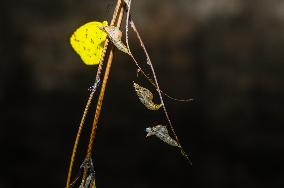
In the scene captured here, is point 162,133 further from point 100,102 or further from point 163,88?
point 163,88

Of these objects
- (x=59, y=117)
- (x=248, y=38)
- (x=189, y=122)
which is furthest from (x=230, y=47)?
(x=59, y=117)

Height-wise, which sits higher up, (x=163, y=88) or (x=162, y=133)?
(x=163, y=88)

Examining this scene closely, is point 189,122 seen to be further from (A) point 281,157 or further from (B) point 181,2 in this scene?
(B) point 181,2

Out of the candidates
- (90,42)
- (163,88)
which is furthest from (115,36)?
(163,88)

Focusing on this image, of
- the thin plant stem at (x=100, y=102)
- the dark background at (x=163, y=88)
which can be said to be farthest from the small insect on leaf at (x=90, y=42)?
the dark background at (x=163, y=88)

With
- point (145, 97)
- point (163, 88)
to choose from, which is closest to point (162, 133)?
point (145, 97)

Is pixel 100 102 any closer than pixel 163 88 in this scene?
Yes

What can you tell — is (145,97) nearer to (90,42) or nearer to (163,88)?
(90,42)
